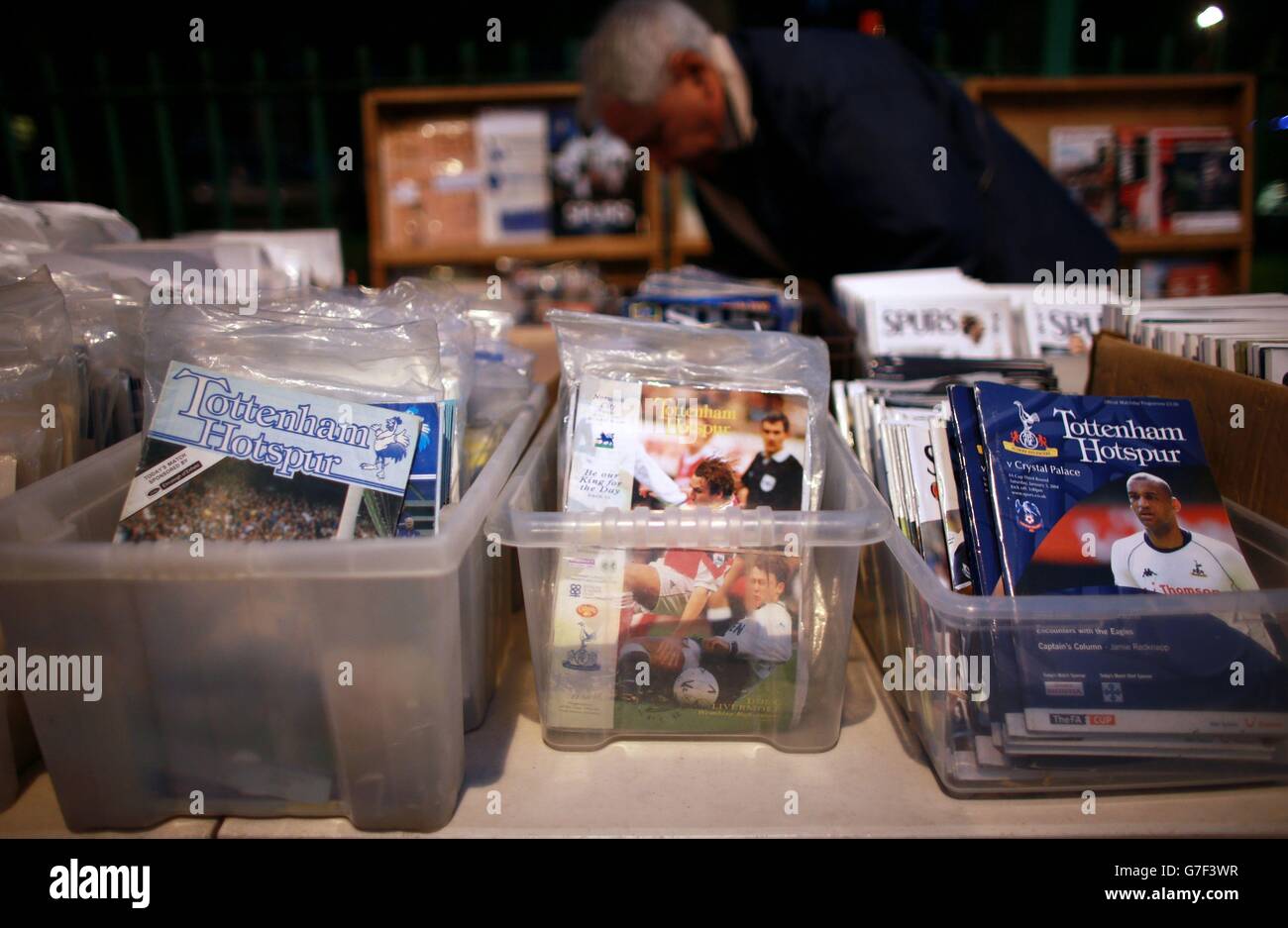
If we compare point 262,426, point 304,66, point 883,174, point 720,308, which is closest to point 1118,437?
point 720,308

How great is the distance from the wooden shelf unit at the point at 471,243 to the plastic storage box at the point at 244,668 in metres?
2.85

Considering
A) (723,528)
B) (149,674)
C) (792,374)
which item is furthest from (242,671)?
(792,374)

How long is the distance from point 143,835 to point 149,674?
150mm

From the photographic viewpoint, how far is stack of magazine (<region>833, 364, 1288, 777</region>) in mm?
696

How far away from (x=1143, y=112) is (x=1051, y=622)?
372 cm

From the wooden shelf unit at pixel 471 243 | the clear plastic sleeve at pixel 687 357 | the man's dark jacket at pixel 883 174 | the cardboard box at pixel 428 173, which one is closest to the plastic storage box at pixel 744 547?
the clear plastic sleeve at pixel 687 357

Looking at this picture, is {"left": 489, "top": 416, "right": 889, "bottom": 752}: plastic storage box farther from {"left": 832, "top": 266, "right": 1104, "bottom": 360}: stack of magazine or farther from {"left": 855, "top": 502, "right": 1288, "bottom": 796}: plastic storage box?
{"left": 832, "top": 266, "right": 1104, "bottom": 360}: stack of magazine

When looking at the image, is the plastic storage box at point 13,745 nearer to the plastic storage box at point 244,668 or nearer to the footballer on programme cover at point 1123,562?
the plastic storage box at point 244,668

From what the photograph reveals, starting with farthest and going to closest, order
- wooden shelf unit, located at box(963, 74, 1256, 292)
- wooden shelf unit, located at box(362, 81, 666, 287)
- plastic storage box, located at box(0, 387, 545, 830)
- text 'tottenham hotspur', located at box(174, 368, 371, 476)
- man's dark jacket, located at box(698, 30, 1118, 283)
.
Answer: wooden shelf unit, located at box(963, 74, 1256, 292) < wooden shelf unit, located at box(362, 81, 666, 287) < man's dark jacket, located at box(698, 30, 1118, 283) < text 'tottenham hotspur', located at box(174, 368, 371, 476) < plastic storage box, located at box(0, 387, 545, 830)

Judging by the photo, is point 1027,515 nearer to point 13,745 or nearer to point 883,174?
point 13,745

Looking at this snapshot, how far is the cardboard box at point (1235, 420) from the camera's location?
31.8 inches

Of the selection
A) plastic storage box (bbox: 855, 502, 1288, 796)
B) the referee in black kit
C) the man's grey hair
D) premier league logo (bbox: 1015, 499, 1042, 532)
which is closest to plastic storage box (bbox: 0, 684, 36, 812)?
the referee in black kit

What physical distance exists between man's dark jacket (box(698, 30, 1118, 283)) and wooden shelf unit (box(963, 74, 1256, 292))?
1.44m

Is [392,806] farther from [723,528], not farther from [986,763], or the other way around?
[986,763]
